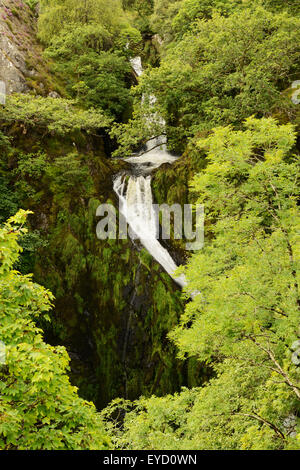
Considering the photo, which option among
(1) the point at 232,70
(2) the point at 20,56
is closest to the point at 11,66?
(2) the point at 20,56

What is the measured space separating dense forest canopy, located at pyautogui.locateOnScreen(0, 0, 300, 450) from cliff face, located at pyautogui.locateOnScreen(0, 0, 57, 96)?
0.26 meters

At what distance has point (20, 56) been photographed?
51.0 feet

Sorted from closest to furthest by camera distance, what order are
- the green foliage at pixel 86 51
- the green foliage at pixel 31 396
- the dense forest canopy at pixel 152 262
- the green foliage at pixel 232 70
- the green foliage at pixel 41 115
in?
the green foliage at pixel 31 396 → the dense forest canopy at pixel 152 262 → the green foliage at pixel 232 70 → the green foliage at pixel 41 115 → the green foliage at pixel 86 51

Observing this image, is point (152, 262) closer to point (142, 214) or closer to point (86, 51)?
point (142, 214)

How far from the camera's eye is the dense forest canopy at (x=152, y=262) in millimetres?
3807

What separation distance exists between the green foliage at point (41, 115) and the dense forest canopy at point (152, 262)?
8 cm

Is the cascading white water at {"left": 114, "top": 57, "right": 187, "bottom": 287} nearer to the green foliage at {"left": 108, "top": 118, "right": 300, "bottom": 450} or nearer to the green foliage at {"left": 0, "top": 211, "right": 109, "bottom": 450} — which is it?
the green foliage at {"left": 108, "top": 118, "right": 300, "bottom": 450}

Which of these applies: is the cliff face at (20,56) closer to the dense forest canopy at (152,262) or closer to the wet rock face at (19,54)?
the wet rock face at (19,54)

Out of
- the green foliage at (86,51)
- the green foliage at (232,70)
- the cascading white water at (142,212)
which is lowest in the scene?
the cascading white water at (142,212)

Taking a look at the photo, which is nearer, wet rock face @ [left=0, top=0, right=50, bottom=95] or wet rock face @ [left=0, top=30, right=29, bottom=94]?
wet rock face @ [left=0, top=30, right=29, bottom=94]

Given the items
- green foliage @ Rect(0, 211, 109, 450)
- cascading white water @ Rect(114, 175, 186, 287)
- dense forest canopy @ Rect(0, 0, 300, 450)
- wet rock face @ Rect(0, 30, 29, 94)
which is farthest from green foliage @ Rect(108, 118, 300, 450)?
wet rock face @ Rect(0, 30, 29, 94)

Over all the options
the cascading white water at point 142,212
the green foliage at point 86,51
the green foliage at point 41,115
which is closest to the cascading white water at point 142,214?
the cascading white water at point 142,212

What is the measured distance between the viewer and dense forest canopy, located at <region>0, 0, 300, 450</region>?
3.81 metres
